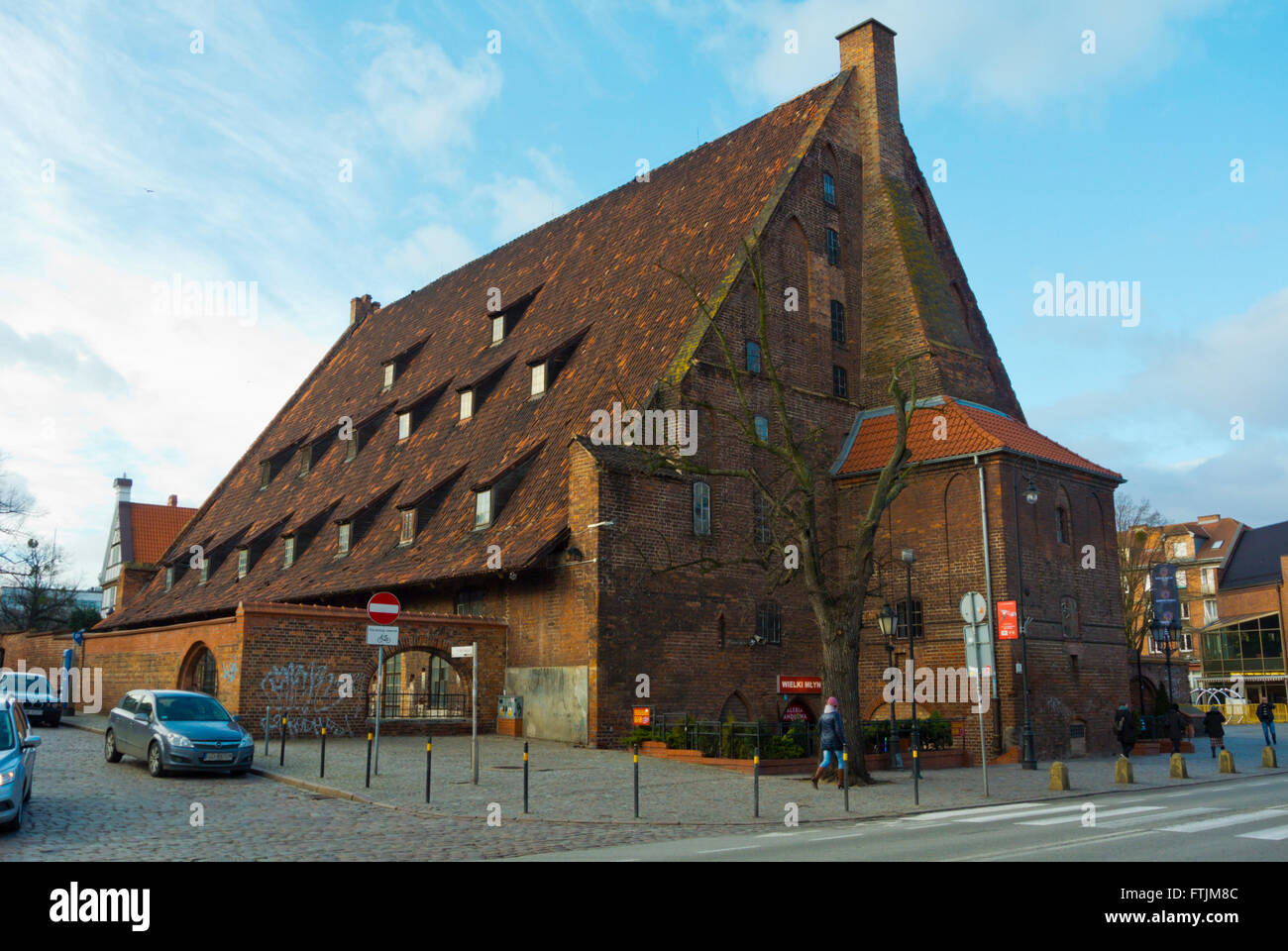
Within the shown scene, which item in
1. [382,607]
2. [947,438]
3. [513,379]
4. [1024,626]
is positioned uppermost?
[513,379]

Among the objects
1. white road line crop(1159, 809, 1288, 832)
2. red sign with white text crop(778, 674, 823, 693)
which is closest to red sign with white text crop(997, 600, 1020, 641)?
white road line crop(1159, 809, 1288, 832)

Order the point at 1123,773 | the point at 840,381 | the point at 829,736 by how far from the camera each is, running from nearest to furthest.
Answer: the point at 829,736 < the point at 1123,773 < the point at 840,381

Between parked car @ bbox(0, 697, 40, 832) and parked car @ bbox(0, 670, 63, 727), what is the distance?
19.2m

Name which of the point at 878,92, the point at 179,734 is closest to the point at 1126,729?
the point at 878,92

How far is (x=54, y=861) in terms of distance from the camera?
10500 millimetres

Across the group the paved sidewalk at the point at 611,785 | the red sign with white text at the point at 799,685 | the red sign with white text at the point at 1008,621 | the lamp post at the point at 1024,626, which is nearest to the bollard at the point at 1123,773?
the paved sidewalk at the point at 611,785

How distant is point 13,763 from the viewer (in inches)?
479

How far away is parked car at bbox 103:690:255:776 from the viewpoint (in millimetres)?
17938

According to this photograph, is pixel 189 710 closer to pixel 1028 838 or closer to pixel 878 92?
pixel 1028 838

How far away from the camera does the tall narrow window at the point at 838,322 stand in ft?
108

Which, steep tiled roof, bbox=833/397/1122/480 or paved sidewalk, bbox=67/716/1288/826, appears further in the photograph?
steep tiled roof, bbox=833/397/1122/480

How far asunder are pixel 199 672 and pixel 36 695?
5.26 metres

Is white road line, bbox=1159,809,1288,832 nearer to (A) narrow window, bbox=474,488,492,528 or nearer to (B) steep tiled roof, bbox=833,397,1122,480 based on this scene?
(B) steep tiled roof, bbox=833,397,1122,480
